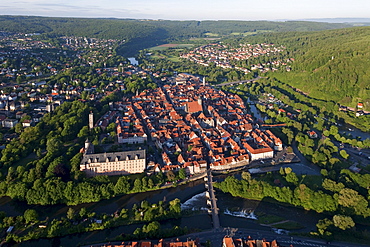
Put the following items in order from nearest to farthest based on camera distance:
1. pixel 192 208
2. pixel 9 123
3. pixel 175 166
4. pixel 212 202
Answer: pixel 192 208, pixel 212 202, pixel 175 166, pixel 9 123

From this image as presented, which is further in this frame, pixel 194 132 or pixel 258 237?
pixel 194 132

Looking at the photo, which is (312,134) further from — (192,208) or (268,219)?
(192,208)

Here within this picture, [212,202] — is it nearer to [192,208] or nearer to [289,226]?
[192,208]

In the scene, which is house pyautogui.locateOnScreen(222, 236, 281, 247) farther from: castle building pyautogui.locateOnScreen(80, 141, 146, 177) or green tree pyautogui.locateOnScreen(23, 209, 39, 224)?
green tree pyautogui.locateOnScreen(23, 209, 39, 224)

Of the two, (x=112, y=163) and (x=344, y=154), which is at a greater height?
(x=344, y=154)

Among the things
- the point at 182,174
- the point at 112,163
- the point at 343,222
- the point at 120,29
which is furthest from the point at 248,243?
the point at 120,29

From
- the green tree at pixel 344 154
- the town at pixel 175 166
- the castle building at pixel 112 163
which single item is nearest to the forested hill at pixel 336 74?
the town at pixel 175 166

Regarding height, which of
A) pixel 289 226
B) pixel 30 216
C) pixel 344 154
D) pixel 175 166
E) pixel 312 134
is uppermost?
pixel 312 134

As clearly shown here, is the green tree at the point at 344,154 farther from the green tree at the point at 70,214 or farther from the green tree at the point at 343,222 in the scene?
the green tree at the point at 70,214

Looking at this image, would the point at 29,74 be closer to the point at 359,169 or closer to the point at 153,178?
the point at 153,178

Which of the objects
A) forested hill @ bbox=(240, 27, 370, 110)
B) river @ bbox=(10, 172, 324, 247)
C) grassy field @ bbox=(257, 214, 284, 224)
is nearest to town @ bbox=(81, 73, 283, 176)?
river @ bbox=(10, 172, 324, 247)

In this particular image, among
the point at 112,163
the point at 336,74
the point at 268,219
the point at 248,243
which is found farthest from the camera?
the point at 336,74
